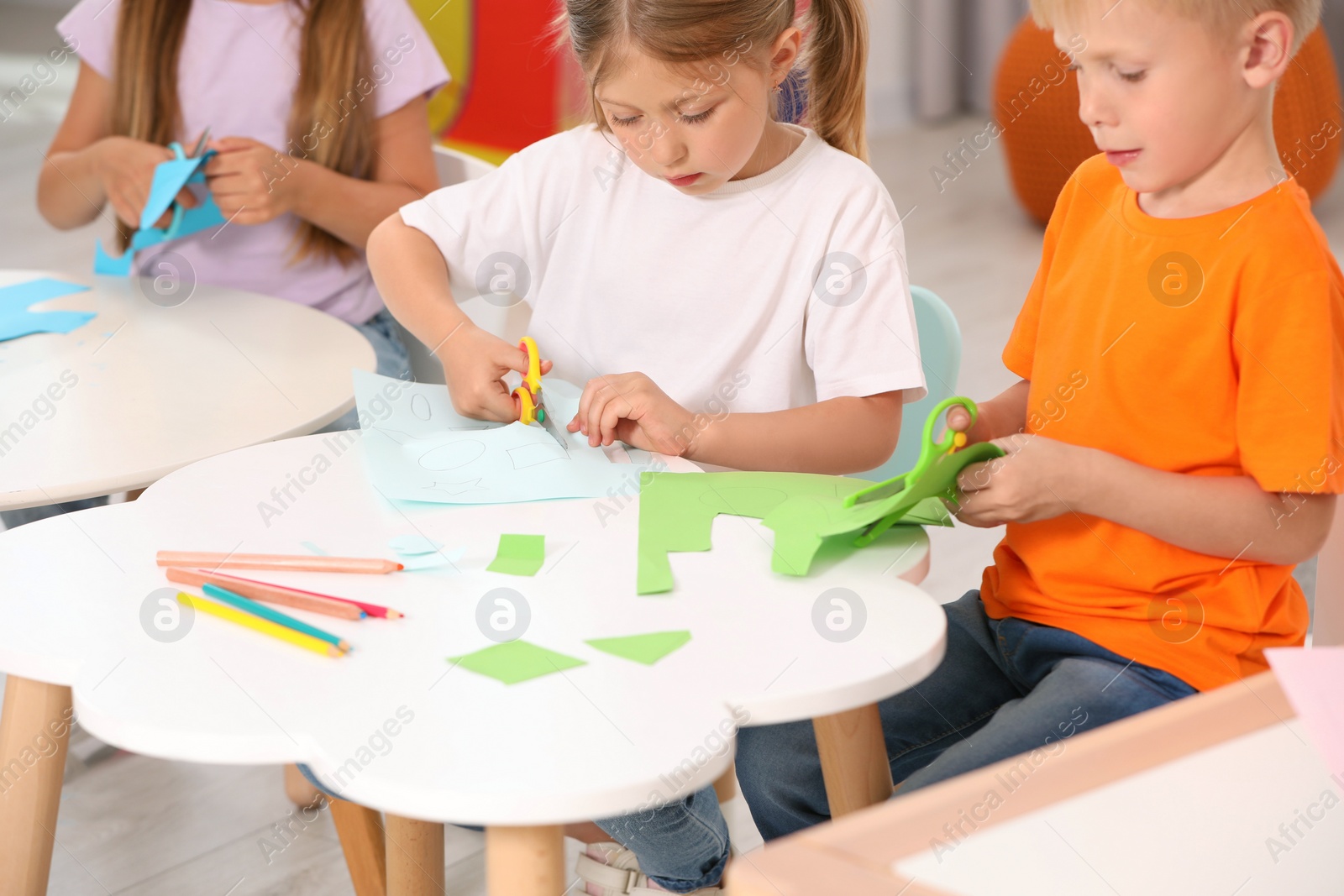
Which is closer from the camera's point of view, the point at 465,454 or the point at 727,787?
the point at 465,454

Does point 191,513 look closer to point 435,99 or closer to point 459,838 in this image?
point 459,838

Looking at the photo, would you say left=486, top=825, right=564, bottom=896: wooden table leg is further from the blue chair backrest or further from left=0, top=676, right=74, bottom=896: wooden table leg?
the blue chair backrest

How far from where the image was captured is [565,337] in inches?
48.2

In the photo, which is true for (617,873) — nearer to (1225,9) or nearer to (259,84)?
(1225,9)

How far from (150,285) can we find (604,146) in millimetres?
572

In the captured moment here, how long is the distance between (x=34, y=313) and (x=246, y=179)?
26cm

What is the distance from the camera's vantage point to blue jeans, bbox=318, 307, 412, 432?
1517 millimetres

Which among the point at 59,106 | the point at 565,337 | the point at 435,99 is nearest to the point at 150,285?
the point at 565,337

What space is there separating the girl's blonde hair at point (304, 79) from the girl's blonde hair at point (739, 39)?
1.48 feet

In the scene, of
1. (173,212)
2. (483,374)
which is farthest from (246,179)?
(483,374)

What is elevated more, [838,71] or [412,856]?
[838,71]

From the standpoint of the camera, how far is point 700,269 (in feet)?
3.82

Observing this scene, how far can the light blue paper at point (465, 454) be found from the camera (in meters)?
0.89

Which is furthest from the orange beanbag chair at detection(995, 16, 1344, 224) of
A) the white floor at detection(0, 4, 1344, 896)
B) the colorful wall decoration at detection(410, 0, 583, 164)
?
the colorful wall decoration at detection(410, 0, 583, 164)
